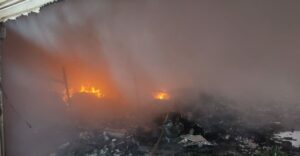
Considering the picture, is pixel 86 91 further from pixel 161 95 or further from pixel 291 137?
pixel 291 137

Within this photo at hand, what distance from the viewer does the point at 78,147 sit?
16.0 feet

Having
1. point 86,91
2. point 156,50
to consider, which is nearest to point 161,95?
Answer: point 156,50

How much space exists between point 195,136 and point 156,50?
1.16m

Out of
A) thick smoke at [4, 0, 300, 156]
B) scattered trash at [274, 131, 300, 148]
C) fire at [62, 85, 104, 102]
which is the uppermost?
thick smoke at [4, 0, 300, 156]

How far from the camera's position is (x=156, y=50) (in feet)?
14.0

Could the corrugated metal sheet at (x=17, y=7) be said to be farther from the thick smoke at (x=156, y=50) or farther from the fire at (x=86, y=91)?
the fire at (x=86, y=91)

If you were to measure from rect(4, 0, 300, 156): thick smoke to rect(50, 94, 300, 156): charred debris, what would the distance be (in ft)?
0.72

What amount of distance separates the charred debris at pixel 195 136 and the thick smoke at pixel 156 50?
22 cm

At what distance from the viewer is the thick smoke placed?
132 inches

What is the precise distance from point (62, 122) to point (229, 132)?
2720mm

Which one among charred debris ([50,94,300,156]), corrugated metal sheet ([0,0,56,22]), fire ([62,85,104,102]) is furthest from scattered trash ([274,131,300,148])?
corrugated metal sheet ([0,0,56,22])

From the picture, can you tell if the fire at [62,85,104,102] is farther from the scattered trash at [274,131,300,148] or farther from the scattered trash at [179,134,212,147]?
the scattered trash at [274,131,300,148]

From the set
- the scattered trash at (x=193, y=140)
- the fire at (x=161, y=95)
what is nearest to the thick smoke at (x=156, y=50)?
the fire at (x=161, y=95)

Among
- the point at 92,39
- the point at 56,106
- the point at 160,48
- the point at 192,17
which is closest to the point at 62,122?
Result: the point at 56,106
